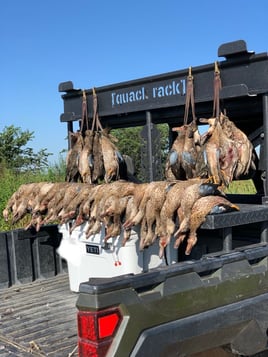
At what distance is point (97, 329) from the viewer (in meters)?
2.27

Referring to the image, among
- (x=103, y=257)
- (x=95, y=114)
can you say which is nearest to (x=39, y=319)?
(x=103, y=257)

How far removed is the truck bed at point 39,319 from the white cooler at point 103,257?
267mm

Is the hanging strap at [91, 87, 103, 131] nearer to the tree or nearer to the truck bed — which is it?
the truck bed

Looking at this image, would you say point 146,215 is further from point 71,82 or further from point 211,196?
point 71,82

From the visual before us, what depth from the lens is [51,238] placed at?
5230 millimetres

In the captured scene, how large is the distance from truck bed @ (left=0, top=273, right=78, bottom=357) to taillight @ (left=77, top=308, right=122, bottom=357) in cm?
83

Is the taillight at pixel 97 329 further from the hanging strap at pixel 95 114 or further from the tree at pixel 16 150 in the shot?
the tree at pixel 16 150

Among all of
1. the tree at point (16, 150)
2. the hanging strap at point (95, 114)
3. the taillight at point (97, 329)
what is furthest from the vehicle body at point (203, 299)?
the tree at point (16, 150)

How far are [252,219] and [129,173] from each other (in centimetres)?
236

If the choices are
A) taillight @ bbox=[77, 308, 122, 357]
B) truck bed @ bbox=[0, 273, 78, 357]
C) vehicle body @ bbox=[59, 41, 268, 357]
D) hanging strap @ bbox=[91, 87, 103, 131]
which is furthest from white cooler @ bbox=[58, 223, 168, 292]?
taillight @ bbox=[77, 308, 122, 357]

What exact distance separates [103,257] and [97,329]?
Result: 6.68 feet

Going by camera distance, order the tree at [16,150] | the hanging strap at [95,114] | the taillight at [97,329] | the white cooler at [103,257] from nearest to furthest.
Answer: the taillight at [97,329] < the white cooler at [103,257] < the hanging strap at [95,114] < the tree at [16,150]

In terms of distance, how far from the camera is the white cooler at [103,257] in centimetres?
414

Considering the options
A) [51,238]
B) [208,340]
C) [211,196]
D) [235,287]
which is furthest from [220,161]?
[51,238]
